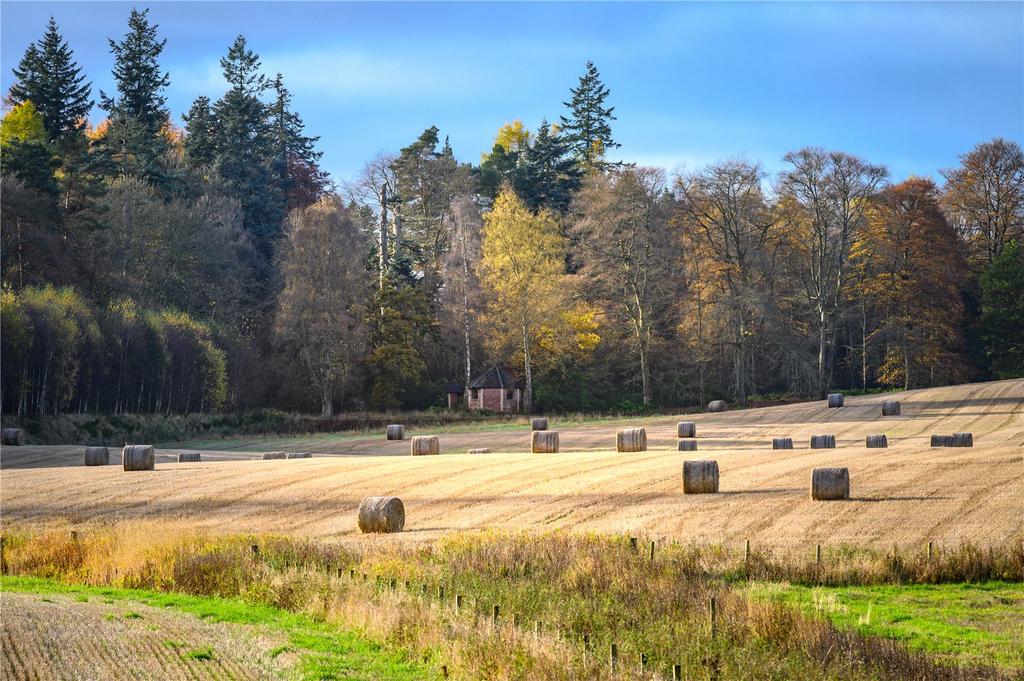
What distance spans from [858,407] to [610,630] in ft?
148

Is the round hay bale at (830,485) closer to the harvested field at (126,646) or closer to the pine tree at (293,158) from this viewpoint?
the harvested field at (126,646)

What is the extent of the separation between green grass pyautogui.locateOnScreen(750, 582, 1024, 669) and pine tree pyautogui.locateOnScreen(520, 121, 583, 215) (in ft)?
232

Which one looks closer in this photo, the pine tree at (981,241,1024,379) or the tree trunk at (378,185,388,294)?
the pine tree at (981,241,1024,379)

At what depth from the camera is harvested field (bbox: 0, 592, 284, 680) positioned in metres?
11.7

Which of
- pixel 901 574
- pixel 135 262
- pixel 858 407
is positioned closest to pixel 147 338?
pixel 135 262

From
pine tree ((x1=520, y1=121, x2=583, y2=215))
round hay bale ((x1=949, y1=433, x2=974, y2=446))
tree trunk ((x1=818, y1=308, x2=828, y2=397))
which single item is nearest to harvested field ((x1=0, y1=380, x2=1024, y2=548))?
round hay bale ((x1=949, y1=433, x2=974, y2=446))

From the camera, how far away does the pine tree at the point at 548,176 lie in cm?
8712

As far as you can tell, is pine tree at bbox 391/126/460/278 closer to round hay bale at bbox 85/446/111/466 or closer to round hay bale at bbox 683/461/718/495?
round hay bale at bbox 85/446/111/466

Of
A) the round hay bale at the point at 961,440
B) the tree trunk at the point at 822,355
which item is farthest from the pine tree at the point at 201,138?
the round hay bale at the point at 961,440

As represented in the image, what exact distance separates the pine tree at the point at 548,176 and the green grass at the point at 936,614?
70.8 m

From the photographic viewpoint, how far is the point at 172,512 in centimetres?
2509

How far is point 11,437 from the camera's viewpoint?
138ft

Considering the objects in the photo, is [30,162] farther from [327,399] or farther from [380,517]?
[380,517]

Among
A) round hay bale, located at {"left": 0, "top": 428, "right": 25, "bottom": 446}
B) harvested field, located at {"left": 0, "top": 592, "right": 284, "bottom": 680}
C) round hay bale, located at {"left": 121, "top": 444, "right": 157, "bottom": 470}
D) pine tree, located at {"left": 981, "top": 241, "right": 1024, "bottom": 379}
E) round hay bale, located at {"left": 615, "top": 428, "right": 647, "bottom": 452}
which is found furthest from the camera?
pine tree, located at {"left": 981, "top": 241, "right": 1024, "bottom": 379}
